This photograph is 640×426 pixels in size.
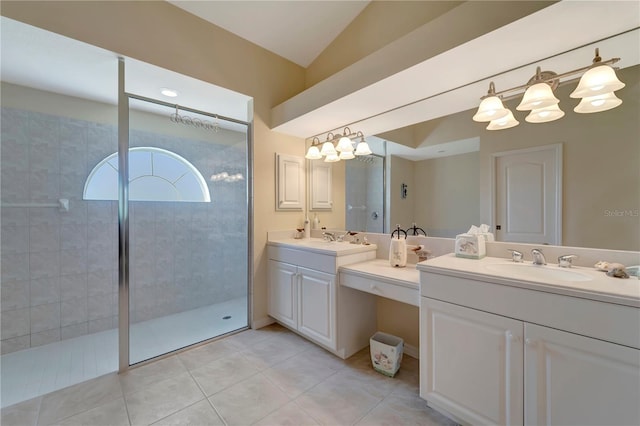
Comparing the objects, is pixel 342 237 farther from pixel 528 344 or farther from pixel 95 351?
pixel 95 351

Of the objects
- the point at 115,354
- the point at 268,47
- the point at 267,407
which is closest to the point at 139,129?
the point at 268,47

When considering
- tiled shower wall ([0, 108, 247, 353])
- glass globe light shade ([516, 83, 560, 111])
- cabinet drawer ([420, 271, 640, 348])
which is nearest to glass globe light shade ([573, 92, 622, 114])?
glass globe light shade ([516, 83, 560, 111])

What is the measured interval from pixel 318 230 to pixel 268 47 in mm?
2102

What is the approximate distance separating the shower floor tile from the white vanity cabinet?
500 millimetres

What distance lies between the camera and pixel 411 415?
1471 mm

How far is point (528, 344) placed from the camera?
111 centimetres

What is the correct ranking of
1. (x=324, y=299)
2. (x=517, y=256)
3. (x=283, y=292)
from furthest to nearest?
(x=283, y=292), (x=324, y=299), (x=517, y=256)

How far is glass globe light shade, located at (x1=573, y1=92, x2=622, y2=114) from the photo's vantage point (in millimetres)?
1284

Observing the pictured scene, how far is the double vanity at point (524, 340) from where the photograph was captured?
94 centimetres

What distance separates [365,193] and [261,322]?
1768 mm

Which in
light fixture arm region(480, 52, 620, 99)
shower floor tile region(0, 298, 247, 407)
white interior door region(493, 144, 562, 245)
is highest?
light fixture arm region(480, 52, 620, 99)

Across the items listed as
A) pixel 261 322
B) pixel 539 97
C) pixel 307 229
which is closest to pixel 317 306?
pixel 261 322

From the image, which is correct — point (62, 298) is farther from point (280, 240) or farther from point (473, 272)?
point (473, 272)

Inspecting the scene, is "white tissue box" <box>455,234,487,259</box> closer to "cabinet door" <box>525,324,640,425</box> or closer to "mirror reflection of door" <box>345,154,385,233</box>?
"cabinet door" <box>525,324,640,425</box>
